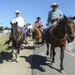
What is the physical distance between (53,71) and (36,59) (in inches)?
116

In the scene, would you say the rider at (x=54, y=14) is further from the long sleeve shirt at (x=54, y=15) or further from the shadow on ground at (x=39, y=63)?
the shadow on ground at (x=39, y=63)

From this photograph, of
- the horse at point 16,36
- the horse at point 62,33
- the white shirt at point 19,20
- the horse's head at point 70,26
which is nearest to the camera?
the horse's head at point 70,26

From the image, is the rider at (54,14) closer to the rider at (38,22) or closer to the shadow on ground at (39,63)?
the shadow on ground at (39,63)

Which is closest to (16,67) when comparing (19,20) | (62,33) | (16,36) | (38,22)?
(16,36)

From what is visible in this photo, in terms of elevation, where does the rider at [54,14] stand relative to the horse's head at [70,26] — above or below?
above

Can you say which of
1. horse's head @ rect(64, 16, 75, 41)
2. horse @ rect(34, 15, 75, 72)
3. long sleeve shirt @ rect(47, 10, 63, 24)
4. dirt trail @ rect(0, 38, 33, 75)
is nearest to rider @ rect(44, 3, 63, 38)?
long sleeve shirt @ rect(47, 10, 63, 24)

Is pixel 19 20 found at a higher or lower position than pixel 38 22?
higher

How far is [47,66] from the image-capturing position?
1298cm

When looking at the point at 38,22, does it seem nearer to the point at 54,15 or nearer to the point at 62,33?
the point at 54,15

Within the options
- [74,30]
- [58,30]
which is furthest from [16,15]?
[74,30]

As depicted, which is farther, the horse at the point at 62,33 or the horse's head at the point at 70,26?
the horse at the point at 62,33

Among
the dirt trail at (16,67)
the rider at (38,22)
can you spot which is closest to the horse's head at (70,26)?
the dirt trail at (16,67)

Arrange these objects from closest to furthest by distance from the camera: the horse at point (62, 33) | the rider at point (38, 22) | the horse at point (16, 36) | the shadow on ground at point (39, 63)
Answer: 1. the horse at point (62, 33)
2. the shadow on ground at point (39, 63)
3. the horse at point (16, 36)
4. the rider at point (38, 22)

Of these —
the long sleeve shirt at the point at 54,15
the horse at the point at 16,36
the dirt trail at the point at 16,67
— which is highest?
the long sleeve shirt at the point at 54,15
